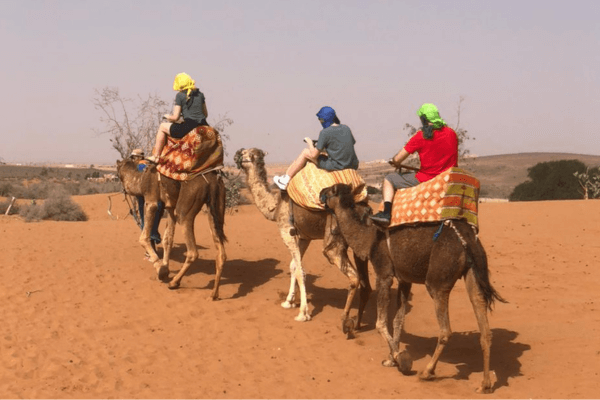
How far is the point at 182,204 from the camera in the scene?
1152 cm

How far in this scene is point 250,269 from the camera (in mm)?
13797

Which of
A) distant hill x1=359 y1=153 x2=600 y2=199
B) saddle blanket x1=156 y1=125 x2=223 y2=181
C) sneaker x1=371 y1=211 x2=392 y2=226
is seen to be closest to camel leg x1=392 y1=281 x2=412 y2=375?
sneaker x1=371 y1=211 x2=392 y2=226

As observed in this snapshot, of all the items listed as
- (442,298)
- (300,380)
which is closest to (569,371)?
(442,298)

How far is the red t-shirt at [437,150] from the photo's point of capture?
796 centimetres

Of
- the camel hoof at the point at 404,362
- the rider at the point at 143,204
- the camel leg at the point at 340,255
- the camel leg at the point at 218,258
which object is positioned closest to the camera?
the camel hoof at the point at 404,362

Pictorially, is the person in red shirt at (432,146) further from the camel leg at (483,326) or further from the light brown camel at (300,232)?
the light brown camel at (300,232)

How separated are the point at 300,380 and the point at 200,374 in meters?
1.23

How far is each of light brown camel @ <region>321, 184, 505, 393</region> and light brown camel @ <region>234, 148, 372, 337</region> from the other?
0.83 meters

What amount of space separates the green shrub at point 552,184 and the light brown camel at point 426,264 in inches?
1504

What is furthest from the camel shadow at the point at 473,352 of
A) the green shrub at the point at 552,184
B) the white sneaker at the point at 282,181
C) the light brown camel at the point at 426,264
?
the green shrub at the point at 552,184

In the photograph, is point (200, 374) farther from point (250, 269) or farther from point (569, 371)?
point (250, 269)

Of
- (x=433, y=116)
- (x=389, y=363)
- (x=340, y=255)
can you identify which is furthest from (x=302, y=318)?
(x=433, y=116)

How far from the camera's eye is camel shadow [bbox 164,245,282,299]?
40.8ft

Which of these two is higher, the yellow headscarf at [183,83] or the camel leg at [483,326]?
the yellow headscarf at [183,83]
